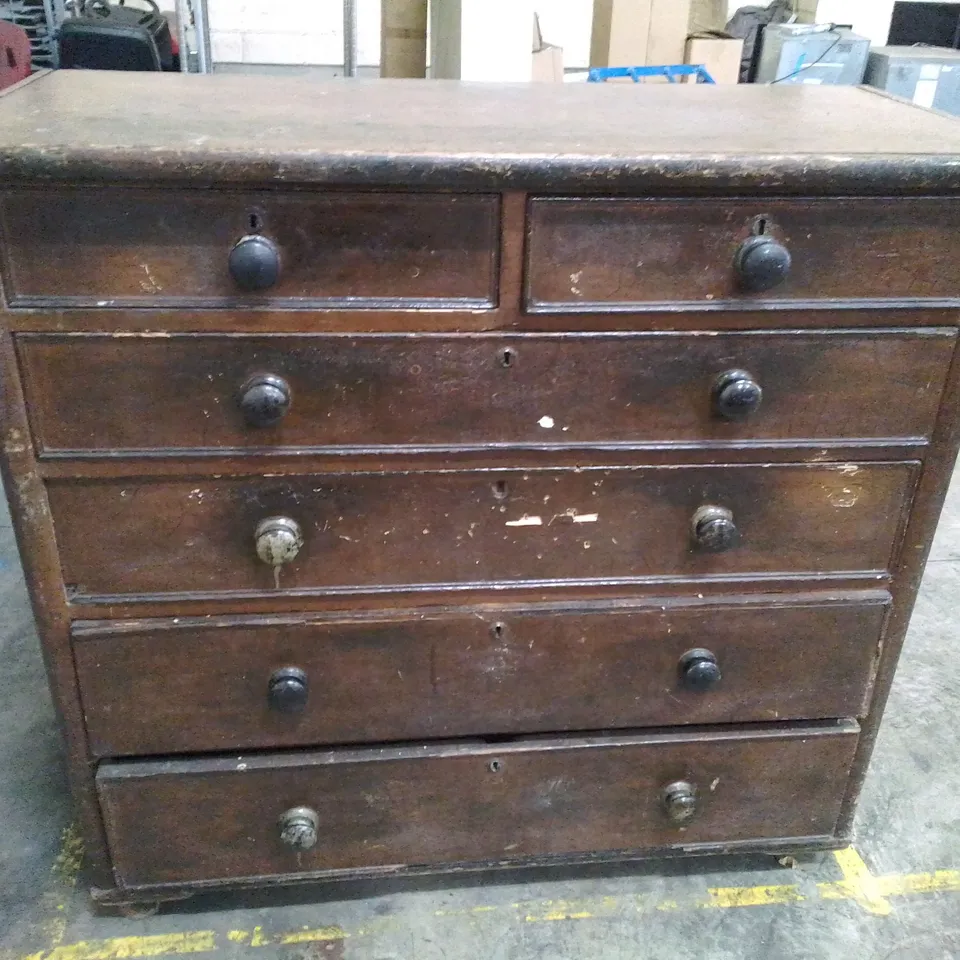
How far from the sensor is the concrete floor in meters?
1.31

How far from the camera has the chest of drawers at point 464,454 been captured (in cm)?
96

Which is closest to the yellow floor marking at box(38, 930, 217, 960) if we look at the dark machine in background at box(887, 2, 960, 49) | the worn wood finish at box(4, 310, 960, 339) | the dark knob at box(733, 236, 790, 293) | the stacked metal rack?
the worn wood finish at box(4, 310, 960, 339)

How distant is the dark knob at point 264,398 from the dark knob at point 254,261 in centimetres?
11

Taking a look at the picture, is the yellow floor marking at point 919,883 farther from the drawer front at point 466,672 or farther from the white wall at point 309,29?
the white wall at point 309,29

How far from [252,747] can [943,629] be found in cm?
154

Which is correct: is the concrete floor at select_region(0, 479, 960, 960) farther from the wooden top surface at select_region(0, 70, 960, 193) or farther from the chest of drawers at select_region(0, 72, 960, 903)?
the wooden top surface at select_region(0, 70, 960, 193)

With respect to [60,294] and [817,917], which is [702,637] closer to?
[817,917]

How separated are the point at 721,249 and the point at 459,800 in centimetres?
81

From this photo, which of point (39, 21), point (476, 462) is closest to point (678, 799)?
point (476, 462)

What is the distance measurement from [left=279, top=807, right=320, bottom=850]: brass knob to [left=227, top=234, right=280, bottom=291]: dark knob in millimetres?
711

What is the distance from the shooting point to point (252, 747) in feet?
4.02

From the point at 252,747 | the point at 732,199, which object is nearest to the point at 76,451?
the point at 252,747

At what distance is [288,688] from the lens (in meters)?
1.16

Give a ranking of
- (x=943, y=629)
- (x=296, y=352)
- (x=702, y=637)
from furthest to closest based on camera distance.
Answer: (x=943, y=629), (x=702, y=637), (x=296, y=352)
